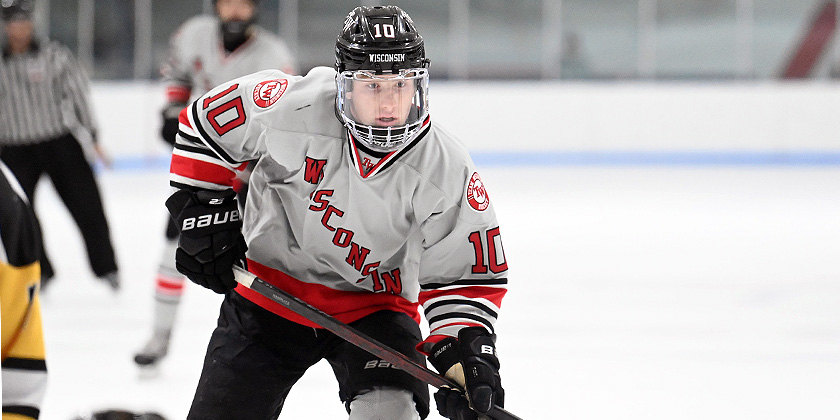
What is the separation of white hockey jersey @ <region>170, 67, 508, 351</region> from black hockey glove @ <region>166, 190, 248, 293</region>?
0.04 m

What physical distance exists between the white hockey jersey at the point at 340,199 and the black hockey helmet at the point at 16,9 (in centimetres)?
262

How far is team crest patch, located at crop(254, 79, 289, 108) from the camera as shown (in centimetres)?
191

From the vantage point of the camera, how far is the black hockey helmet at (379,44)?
1783mm

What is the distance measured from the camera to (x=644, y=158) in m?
8.99

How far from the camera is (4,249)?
1.13 metres

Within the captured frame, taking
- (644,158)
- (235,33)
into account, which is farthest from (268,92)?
(644,158)

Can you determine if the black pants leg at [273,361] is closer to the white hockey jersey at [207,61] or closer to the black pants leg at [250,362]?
the black pants leg at [250,362]

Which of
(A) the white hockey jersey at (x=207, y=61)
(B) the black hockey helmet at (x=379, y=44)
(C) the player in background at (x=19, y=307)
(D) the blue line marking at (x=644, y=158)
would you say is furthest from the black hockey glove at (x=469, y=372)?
(D) the blue line marking at (x=644, y=158)

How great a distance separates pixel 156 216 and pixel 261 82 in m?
4.67

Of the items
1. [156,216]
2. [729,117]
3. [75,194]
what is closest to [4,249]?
[75,194]

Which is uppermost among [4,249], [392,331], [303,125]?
[303,125]

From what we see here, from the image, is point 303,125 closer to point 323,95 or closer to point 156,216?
point 323,95

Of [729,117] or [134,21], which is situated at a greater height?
[134,21]

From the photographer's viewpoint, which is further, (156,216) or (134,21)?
(134,21)
